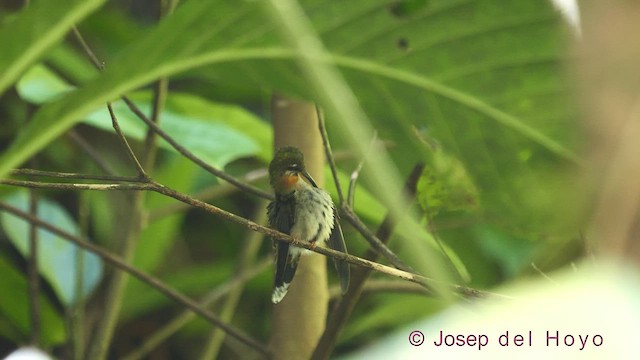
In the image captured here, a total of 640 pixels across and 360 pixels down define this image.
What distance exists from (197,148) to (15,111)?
60cm

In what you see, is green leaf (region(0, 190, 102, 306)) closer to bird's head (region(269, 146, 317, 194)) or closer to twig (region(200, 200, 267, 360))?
twig (region(200, 200, 267, 360))

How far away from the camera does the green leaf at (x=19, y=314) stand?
2.18 ft

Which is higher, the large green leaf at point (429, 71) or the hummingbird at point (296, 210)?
the large green leaf at point (429, 71)

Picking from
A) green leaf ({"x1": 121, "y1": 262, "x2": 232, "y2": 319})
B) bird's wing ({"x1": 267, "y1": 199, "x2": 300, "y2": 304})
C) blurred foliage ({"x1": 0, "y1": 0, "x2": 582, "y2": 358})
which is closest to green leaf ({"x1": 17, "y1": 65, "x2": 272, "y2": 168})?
blurred foliage ({"x1": 0, "y1": 0, "x2": 582, "y2": 358})

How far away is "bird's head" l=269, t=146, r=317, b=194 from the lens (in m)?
0.32

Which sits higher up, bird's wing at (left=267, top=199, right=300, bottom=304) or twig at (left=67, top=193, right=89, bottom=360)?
twig at (left=67, top=193, right=89, bottom=360)

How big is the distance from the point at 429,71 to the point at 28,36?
0.51ft

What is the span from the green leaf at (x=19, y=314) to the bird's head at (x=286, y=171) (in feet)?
1.30

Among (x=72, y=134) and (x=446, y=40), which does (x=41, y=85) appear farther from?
(x=446, y=40)

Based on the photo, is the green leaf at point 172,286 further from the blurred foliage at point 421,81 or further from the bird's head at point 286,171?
the bird's head at point 286,171

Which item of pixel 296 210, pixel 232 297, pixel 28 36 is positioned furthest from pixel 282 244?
pixel 232 297

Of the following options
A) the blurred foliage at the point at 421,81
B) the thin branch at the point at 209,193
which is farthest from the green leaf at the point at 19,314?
the blurred foliage at the point at 421,81

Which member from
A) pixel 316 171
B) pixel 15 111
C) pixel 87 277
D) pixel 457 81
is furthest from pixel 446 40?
pixel 15 111

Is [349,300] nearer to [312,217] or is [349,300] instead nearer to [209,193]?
[312,217]
